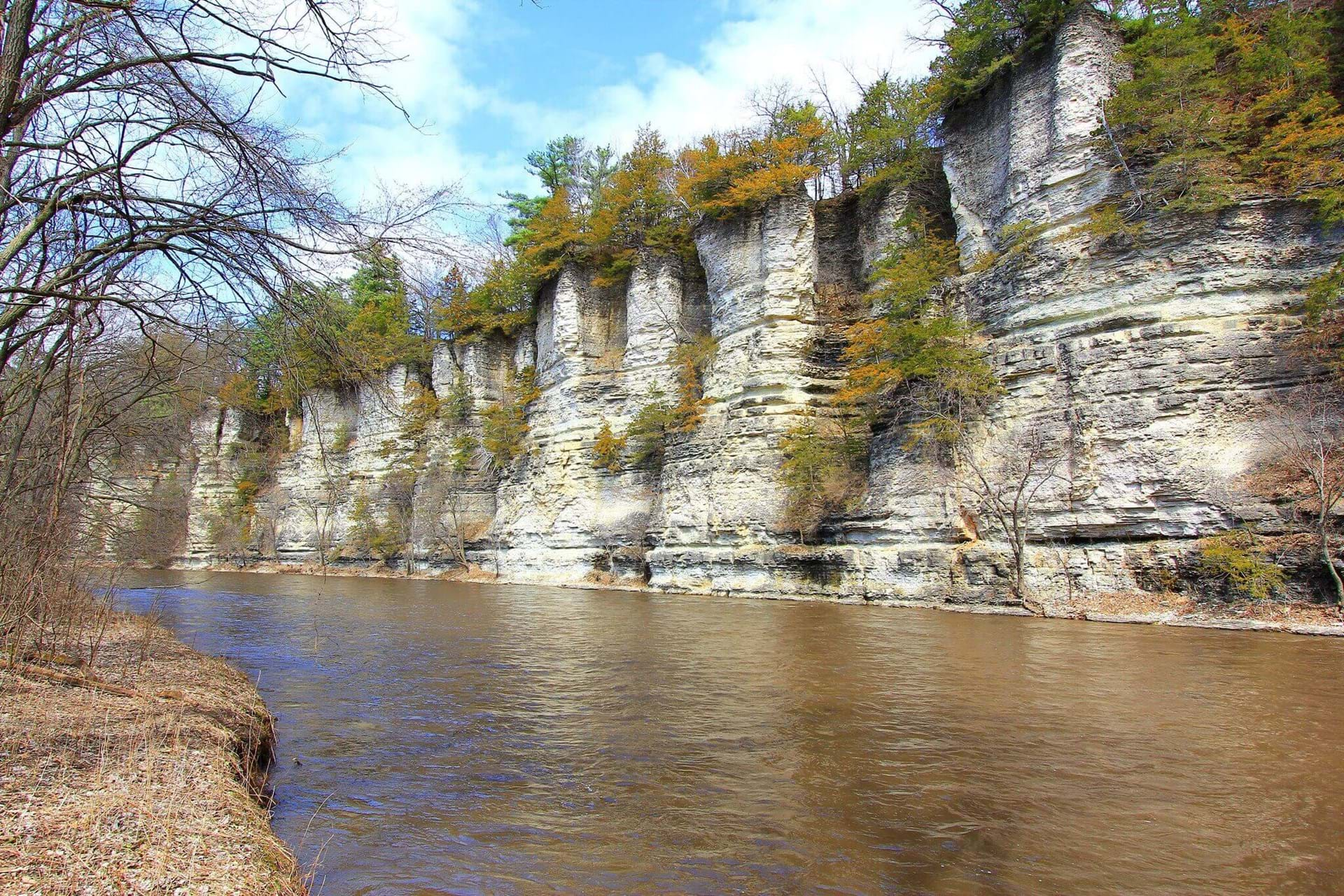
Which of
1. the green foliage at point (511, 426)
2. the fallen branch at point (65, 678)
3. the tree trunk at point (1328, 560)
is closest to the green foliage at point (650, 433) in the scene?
the green foliage at point (511, 426)

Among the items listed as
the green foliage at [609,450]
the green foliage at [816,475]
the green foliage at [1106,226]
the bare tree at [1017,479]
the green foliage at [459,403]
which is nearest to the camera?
the bare tree at [1017,479]

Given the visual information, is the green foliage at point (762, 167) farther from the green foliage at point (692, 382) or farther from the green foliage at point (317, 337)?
the green foliage at point (317, 337)

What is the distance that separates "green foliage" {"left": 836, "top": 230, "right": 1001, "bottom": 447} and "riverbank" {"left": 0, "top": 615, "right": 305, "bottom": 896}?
1849cm

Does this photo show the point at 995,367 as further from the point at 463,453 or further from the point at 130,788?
the point at 463,453

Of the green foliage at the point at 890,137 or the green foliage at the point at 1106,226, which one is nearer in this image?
the green foliage at the point at 1106,226

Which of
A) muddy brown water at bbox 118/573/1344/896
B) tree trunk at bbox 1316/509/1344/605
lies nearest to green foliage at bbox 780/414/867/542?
muddy brown water at bbox 118/573/1344/896

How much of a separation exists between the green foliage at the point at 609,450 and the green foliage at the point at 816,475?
896 cm


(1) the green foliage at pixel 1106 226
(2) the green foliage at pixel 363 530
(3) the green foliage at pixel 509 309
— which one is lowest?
(2) the green foliage at pixel 363 530

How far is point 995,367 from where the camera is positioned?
19.7 metres

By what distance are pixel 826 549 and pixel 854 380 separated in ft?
19.0

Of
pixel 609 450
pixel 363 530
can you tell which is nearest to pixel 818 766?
pixel 609 450

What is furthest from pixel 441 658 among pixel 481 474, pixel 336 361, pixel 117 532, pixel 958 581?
pixel 481 474

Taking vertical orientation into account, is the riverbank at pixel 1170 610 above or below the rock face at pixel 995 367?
below

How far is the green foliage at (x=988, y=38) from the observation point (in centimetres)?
2102
